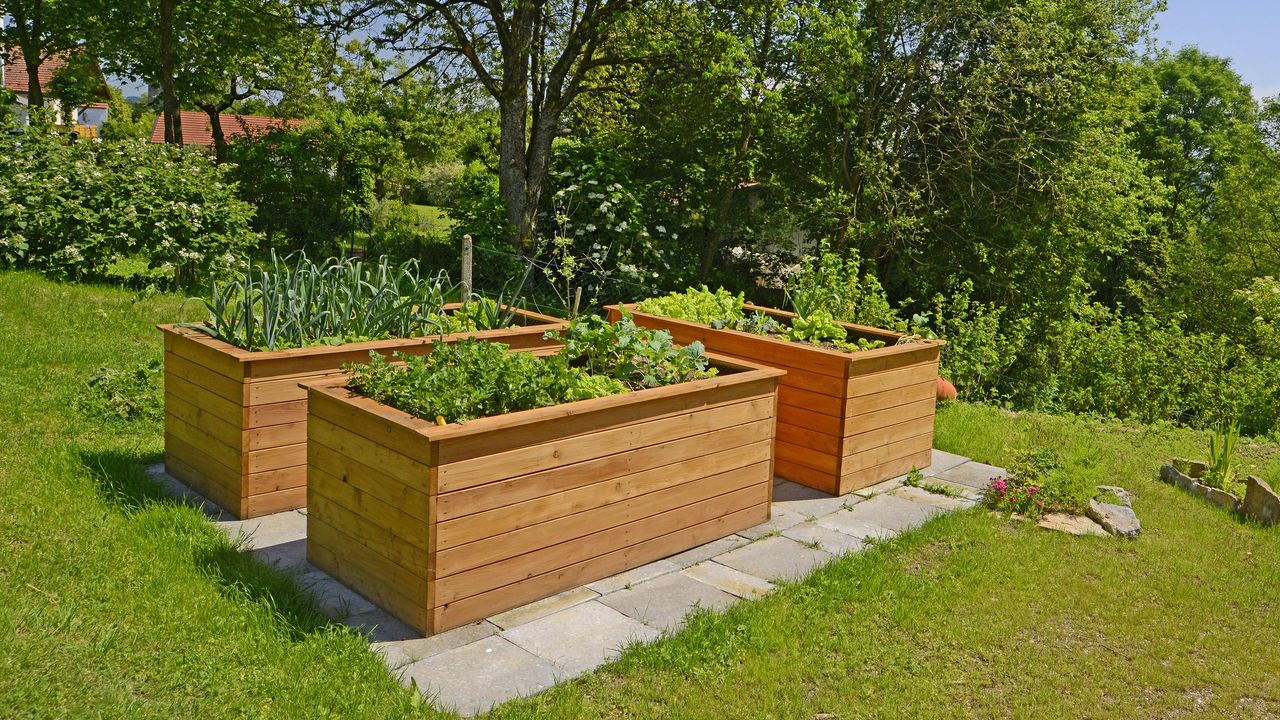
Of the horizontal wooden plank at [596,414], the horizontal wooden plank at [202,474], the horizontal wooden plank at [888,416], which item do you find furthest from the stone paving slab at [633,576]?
the horizontal wooden plank at [202,474]

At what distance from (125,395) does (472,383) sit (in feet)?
11.5

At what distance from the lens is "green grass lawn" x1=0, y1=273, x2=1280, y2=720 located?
3.27m

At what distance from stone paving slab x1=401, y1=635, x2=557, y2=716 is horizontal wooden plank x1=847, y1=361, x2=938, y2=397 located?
114 inches

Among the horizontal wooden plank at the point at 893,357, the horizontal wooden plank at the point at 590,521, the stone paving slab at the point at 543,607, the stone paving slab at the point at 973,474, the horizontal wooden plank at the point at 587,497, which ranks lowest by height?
the stone paving slab at the point at 543,607

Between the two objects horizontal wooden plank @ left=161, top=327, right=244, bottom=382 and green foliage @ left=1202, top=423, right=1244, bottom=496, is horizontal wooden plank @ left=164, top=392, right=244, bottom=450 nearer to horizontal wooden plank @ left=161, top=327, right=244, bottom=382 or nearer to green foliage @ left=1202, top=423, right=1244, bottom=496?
horizontal wooden plank @ left=161, top=327, right=244, bottom=382

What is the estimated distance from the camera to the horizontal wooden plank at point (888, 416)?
5913 millimetres

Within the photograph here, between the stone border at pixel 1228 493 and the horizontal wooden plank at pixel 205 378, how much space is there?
5.74 m

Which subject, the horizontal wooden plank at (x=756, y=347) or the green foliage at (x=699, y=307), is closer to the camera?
the horizontal wooden plank at (x=756, y=347)

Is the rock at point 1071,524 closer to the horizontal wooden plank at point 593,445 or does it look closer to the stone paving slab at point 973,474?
the stone paving slab at point 973,474

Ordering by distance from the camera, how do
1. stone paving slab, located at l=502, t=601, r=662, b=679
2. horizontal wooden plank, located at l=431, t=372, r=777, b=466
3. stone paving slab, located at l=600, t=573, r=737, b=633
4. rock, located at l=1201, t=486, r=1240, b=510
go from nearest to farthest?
stone paving slab, located at l=502, t=601, r=662, b=679 → horizontal wooden plank, located at l=431, t=372, r=777, b=466 → stone paving slab, located at l=600, t=573, r=737, b=633 → rock, located at l=1201, t=486, r=1240, b=510

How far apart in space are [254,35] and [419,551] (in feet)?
53.9

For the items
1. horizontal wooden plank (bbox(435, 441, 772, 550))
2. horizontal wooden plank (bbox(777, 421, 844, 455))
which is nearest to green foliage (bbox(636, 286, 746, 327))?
horizontal wooden plank (bbox(777, 421, 844, 455))

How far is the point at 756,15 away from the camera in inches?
486

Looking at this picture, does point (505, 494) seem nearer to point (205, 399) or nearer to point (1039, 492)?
point (205, 399)
